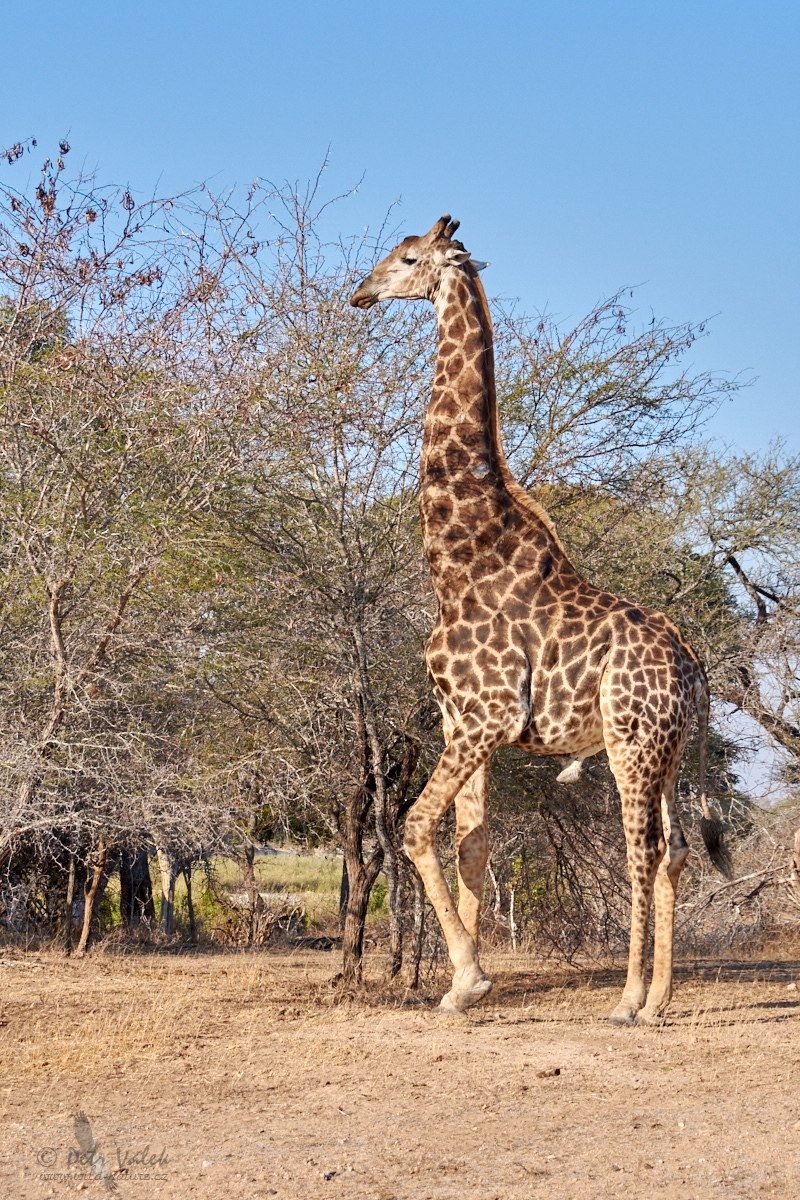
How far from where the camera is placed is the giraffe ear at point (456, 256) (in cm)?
931

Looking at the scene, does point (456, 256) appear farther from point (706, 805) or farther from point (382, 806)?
point (706, 805)

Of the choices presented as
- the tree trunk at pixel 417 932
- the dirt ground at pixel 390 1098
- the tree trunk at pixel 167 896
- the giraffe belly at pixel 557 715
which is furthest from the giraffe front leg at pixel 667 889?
the tree trunk at pixel 167 896

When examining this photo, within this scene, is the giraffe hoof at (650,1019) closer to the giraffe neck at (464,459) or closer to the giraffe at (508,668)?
the giraffe at (508,668)

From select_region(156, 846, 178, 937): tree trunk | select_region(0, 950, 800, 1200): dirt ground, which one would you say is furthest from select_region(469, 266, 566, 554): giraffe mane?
select_region(156, 846, 178, 937): tree trunk

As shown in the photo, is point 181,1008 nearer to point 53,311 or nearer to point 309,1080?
point 309,1080

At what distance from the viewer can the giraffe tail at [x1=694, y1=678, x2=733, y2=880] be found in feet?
30.8

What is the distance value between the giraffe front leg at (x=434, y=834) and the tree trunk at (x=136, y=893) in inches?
422

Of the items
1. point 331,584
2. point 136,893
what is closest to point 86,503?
point 331,584

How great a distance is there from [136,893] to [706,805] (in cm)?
1270

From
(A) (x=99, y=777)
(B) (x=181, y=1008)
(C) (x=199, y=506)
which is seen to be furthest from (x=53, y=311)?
(B) (x=181, y=1008)

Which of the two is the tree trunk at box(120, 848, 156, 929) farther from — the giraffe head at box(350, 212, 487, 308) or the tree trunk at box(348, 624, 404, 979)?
the giraffe head at box(350, 212, 487, 308)

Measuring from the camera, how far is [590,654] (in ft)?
28.9

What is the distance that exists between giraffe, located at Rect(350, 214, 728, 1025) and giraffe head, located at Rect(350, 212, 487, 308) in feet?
0.12

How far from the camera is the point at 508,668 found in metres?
8.67
